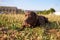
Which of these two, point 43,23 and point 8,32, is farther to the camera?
point 43,23

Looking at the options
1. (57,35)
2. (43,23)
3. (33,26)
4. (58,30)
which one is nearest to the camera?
(57,35)

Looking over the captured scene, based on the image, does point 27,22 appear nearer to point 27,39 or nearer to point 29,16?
point 29,16

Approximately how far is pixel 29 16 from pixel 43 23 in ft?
3.14

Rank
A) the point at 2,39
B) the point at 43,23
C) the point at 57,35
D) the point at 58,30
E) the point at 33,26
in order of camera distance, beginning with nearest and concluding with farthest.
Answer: the point at 2,39 < the point at 57,35 < the point at 58,30 < the point at 33,26 < the point at 43,23

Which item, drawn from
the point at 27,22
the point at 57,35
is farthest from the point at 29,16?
the point at 57,35

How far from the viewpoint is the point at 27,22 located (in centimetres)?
1104

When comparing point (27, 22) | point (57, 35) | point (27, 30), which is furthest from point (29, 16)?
point (57, 35)

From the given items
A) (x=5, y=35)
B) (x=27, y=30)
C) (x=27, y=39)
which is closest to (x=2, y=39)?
(x=5, y=35)

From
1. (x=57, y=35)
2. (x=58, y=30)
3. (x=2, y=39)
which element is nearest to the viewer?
(x=2, y=39)

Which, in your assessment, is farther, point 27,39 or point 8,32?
point 8,32

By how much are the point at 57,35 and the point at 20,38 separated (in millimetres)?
1583

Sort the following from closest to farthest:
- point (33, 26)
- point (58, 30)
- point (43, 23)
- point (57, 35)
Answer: point (57, 35)
point (58, 30)
point (33, 26)
point (43, 23)

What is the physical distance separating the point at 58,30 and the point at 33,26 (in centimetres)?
143

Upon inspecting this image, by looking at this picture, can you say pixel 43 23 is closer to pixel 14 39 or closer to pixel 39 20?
pixel 39 20
